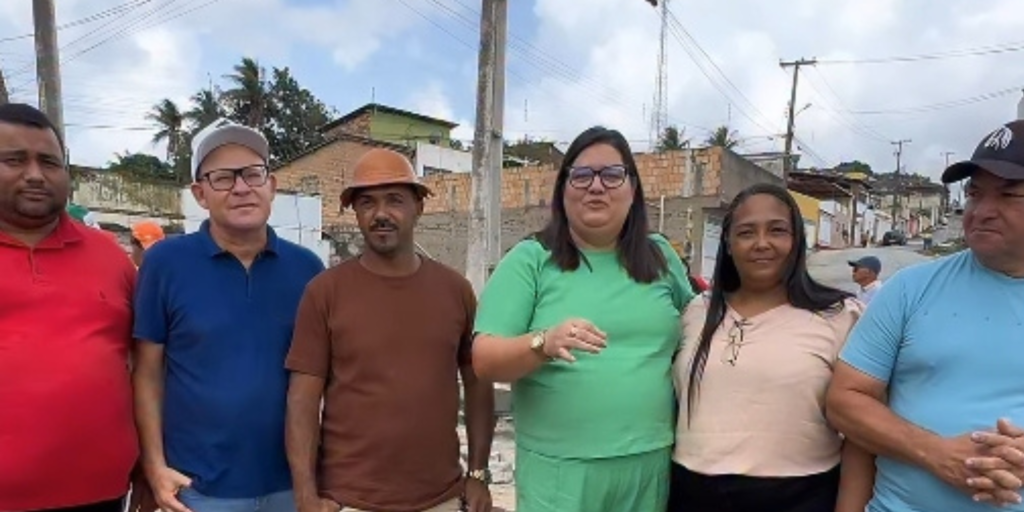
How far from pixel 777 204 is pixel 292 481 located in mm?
1907

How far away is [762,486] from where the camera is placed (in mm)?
2383

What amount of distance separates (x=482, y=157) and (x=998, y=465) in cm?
1047

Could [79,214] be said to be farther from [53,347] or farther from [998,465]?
[998,465]

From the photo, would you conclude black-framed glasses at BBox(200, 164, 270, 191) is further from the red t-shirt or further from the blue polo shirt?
the red t-shirt

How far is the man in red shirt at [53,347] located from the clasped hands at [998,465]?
101 inches

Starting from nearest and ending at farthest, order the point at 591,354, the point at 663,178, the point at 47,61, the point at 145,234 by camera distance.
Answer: the point at 591,354 → the point at 145,234 → the point at 47,61 → the point at 663,178

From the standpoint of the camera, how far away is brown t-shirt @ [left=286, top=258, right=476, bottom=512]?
8.50 ft

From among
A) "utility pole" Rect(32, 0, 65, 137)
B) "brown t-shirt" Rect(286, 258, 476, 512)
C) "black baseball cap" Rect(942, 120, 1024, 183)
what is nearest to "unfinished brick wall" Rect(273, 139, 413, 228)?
"utility pole" Rect(32, 0, 65, 137)

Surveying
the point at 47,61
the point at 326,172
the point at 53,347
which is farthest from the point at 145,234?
the point at 326,172

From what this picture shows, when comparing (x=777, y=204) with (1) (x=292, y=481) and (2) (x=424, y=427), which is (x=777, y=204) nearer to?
(2) (x=424, y=427)

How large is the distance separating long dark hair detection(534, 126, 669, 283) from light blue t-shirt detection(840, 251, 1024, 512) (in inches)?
26.4

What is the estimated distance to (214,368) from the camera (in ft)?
8.59

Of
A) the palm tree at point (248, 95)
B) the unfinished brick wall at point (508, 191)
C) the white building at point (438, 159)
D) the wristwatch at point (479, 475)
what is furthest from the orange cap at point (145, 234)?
the palm tree at point (248, 95)

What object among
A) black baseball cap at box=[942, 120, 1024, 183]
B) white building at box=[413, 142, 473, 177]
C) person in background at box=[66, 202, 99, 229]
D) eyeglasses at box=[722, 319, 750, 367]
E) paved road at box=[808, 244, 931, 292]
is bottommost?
paved road at box=[808, 244, 931, 292]
